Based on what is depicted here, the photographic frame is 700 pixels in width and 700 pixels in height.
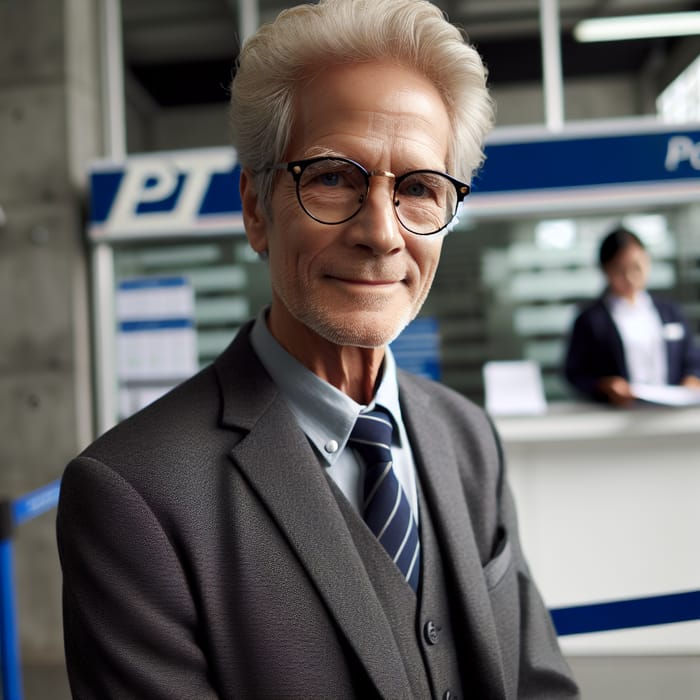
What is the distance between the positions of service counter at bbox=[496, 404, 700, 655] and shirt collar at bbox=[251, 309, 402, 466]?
2.98m

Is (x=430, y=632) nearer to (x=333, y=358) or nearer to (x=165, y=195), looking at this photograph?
(x=333, y=358)

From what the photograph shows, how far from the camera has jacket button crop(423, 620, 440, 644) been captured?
3.18 ft

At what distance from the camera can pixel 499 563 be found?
1.15m

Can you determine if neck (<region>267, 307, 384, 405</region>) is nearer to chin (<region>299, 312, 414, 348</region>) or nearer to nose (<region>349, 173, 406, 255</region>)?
chin (<region>299, 312, 414, 348</region>)

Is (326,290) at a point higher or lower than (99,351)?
higher

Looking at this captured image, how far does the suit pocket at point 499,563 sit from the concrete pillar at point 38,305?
3.80 meters

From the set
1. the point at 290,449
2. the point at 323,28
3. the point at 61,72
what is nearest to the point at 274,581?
the point at 290,449

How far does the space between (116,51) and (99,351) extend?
6.93 ft

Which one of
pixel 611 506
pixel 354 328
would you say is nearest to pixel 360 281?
pixel 354 328

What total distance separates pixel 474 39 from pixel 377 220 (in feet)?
14.1

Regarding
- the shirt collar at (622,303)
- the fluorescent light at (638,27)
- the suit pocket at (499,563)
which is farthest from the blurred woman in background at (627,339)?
the suit pocket at (499,563)

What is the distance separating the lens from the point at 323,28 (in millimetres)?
908

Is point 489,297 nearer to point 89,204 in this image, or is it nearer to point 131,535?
point 89,204

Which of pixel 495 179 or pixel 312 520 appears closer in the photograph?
pixel 312 520
